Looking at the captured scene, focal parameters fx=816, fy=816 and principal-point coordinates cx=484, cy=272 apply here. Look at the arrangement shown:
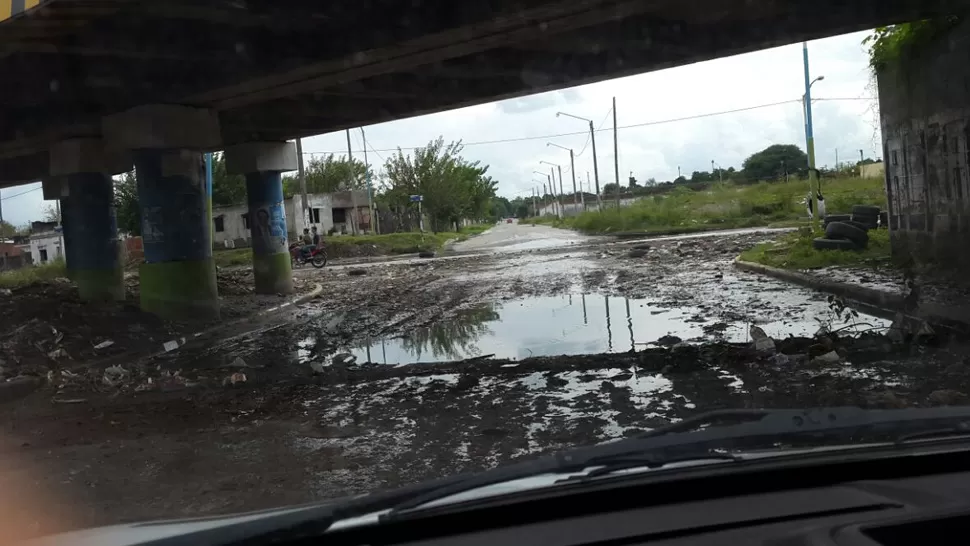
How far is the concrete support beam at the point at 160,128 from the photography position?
1509 centimetres

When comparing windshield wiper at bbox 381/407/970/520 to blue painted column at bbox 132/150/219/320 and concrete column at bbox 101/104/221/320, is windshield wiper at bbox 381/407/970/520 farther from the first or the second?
blue painted column at bbox 132/150/219/320

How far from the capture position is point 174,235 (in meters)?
16.2

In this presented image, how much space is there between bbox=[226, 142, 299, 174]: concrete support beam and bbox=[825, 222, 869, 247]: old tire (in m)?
14.1

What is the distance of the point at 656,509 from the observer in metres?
2.50

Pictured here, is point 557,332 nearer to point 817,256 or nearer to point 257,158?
point 817,256

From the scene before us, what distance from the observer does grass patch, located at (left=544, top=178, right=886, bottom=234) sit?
43.2 meters

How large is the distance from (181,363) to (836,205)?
28690mm

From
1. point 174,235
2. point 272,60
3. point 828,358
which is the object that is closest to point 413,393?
point 828,358

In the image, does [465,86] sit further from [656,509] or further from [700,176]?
[700,176]

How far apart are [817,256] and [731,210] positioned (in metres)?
31.4

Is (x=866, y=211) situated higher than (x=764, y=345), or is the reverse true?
(x=866, y=211)

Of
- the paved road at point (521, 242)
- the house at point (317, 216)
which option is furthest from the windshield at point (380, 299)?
the house at point (317, 216)

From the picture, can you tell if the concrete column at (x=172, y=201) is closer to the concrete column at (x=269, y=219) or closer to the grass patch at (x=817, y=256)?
the concrete column at (x=269, y=219)

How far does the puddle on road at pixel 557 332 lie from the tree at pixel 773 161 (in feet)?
284
